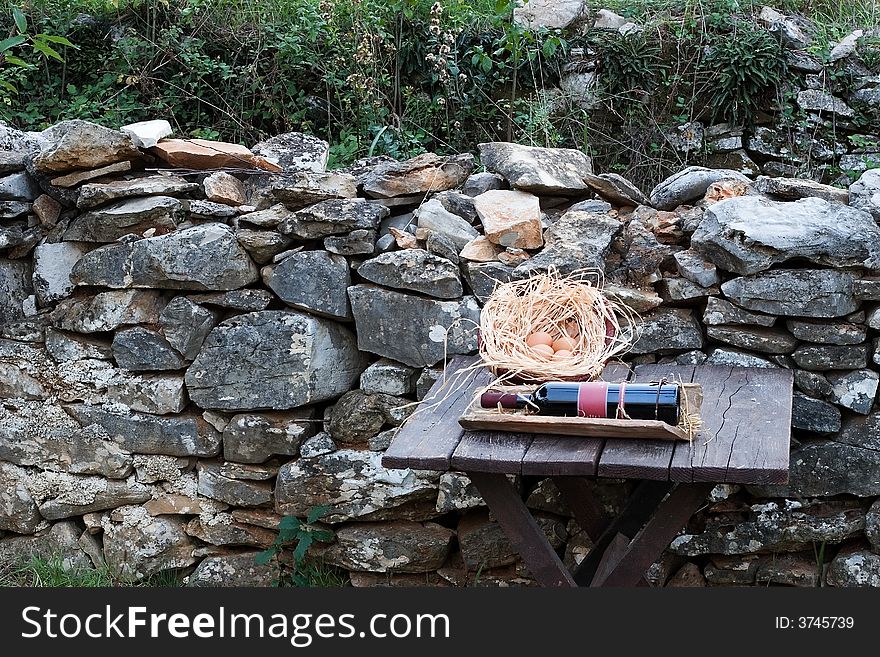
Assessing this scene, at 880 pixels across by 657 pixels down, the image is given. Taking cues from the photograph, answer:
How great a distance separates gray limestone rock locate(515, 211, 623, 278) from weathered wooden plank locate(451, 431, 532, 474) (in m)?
0.86

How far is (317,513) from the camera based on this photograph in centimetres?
353

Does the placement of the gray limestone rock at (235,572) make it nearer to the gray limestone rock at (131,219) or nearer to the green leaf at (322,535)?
the green leaf at (322,535)

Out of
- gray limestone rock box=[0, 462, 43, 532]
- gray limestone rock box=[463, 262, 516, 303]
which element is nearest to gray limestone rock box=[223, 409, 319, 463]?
gray limestone rock box=[463, 262, 516, 303]

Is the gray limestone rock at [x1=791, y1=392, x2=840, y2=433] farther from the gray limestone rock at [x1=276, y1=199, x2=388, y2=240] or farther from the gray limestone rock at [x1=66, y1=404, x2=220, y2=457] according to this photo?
the gray limestone rock at [x1=66, y1=404, x2=220, y2=457]

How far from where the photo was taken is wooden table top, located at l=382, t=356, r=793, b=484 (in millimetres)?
2297

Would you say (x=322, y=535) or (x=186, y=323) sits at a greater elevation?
(x=186, y=323)

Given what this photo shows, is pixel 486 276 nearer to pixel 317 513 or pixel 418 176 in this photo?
pixel 418 176

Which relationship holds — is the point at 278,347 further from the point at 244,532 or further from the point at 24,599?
the point at 24,599

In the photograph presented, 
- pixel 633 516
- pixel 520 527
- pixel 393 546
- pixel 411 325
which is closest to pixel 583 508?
pixel 633 516

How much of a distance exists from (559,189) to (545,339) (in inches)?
34.9

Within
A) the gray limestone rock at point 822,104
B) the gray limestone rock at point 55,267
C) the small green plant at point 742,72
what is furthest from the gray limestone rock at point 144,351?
the gray limestone rock at point 822,104

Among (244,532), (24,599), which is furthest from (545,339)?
(24,599)

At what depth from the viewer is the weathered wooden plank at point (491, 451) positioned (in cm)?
239

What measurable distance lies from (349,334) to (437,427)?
3.27 ft
